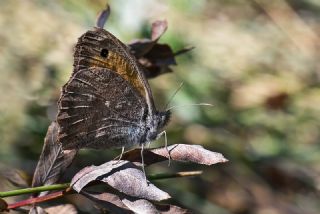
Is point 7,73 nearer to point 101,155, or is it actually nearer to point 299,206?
point 101,155

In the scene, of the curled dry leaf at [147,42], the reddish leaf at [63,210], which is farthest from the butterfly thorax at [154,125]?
the reddish leaf at [63,210]

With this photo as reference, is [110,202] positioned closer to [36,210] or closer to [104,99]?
[36,210]

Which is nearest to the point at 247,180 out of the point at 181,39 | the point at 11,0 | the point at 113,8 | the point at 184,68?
the point at 184,68

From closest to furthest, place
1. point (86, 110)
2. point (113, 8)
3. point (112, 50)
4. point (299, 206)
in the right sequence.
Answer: point (112, 50) → point (86, 110) → point (113, 8) → point (299, 206)

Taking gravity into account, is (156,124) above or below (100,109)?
below

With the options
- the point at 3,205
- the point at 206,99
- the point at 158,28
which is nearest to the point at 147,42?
the point at 158,28

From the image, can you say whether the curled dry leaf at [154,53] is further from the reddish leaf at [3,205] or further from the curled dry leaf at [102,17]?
the reddish leaf at [3,205]
